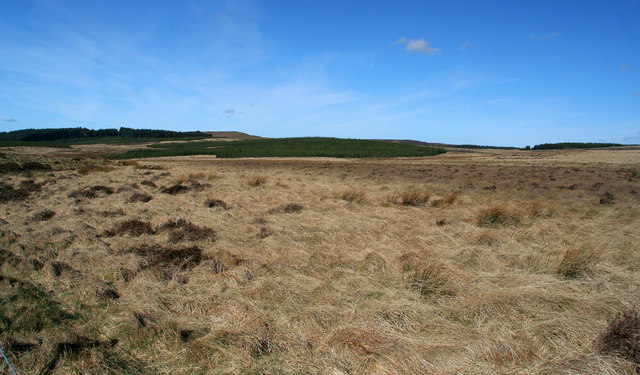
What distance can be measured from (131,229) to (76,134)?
7765 inches

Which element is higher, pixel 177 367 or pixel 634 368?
pixel 634 368

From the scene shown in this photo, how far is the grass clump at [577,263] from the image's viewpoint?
491cm

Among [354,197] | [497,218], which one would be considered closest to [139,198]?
[354,197]

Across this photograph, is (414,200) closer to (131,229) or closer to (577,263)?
(577,263)

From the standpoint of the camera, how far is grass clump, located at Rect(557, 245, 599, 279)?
193 inches

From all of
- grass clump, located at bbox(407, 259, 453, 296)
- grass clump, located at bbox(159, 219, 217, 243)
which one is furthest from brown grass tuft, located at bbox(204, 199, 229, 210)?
grass clump, located at bbox(407, 259, 453, 296)

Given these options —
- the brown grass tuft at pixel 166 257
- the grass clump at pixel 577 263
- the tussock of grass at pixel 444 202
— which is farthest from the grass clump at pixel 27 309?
Answer: the tussock of grass at pixel 444 202

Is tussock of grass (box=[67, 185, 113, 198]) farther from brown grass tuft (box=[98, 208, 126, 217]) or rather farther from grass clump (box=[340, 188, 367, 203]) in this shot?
grass clump (box=[340, 188, 367, 203])

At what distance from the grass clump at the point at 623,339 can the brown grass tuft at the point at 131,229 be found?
8.43 meters

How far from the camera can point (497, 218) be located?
8445mm

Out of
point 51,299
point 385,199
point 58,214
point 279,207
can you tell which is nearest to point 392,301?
point 51,299

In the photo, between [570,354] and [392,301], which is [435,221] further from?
[570,354]

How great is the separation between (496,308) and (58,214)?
11433 millimetres

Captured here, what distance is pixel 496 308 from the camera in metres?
3.96
